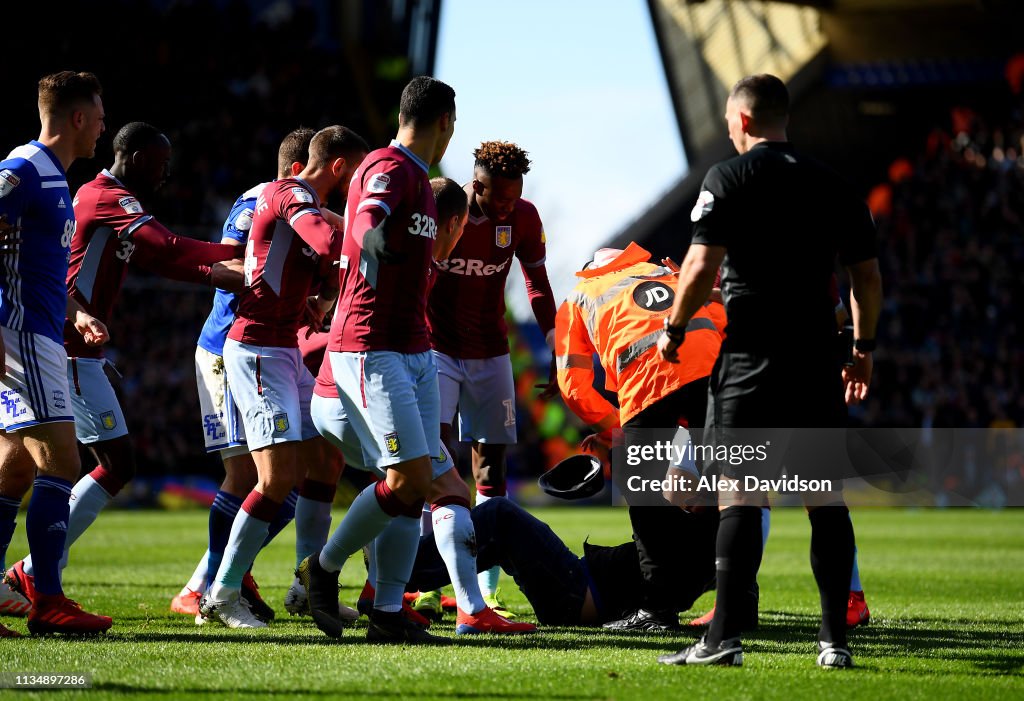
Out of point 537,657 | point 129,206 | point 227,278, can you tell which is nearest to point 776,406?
point 537,657

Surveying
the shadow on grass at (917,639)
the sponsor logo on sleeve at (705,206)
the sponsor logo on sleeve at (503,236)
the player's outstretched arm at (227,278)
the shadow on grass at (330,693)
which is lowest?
the shadow on grass at (917,639)

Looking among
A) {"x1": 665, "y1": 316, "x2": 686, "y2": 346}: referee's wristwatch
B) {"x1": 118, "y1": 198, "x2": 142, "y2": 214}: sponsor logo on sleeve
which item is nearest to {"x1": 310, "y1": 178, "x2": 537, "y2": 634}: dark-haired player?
{"x1": 665, "y1": 316, "x2": 686, "y2": 346}: referee's wristwatch

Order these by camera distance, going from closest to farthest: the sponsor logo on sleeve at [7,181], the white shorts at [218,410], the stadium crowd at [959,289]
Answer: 1. the sponsor logo on sleeve at [7,181]
2. the white shorts at [218,410]
3. the stadium crowd at [959,289]

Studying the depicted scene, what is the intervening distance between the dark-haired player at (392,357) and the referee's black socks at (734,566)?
4.24ft

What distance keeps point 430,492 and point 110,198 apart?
248 centimetres

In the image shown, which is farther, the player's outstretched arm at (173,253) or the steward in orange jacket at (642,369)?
the player's outstretched arm at (173,253)

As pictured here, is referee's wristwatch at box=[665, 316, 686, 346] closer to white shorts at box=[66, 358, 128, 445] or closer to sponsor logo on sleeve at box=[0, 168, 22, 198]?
sponsor logo on sleeve at box=[0, 168, 22, 198]

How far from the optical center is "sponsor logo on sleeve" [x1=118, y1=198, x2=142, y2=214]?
630cm

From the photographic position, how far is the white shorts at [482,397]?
721 centimetres

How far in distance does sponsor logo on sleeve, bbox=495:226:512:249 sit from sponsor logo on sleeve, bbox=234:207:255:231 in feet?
4.76

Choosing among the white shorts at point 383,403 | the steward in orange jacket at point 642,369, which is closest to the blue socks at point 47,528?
the white shorts at point 383,403

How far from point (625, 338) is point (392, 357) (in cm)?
161

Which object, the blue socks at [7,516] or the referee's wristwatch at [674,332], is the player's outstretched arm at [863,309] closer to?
the referee's wristwatch at [674,332]

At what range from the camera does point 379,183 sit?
195 inches
